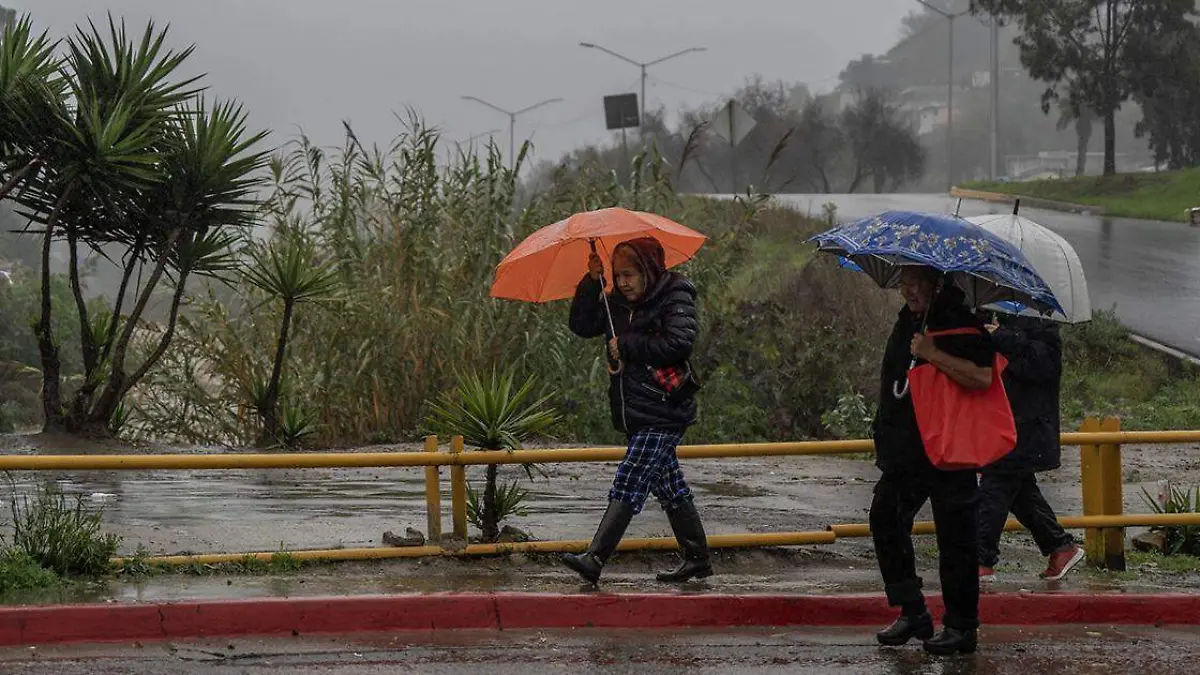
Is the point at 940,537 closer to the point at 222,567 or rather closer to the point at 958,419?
the point at 958,419

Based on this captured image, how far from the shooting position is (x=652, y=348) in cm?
770

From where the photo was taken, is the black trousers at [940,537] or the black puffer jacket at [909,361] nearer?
the black puffer jacket at [909,361]

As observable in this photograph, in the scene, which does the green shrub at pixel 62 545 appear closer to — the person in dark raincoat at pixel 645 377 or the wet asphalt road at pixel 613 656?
the wet asphalt road at pixel 613 656

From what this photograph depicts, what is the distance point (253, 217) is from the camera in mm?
14672

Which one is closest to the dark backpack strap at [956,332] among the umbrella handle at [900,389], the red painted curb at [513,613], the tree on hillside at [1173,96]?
the umbrella handle at [900,389]

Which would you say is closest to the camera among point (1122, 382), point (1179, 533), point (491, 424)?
point (491, 424)

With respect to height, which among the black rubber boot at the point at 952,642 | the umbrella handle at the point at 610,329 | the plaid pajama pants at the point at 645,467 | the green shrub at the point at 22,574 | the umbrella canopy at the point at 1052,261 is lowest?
the black rubber boot at the point at 952,642

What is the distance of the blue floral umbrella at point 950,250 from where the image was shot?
6648 mm

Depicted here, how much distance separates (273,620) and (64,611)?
82cm

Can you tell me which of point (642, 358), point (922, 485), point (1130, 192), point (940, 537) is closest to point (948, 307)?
point (922, 485)

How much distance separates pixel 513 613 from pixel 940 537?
179cm

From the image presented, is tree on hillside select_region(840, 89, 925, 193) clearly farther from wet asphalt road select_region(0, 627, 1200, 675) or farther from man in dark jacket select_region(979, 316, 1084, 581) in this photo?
wet asphalt road select_region(0, 627, 1200, 675)

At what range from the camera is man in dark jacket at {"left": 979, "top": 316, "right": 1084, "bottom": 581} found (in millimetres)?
8289

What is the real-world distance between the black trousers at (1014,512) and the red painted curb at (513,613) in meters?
0.71
